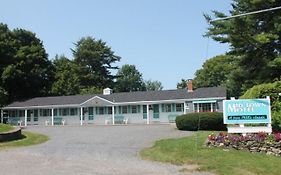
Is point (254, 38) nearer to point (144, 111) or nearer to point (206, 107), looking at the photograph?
point (206, 107)

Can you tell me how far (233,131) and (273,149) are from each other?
2707 millimetres

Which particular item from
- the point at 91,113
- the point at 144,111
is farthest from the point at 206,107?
the point at 91,113

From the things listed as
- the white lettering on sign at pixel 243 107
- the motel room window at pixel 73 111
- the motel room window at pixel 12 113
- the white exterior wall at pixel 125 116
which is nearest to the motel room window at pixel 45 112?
the white exterior wall at pixel 125 116

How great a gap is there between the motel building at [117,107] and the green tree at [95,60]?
3259 cm

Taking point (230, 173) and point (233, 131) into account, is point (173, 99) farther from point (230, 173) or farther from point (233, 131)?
point (230, 173)

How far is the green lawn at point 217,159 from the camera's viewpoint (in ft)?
41.4

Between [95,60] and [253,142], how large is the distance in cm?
7485

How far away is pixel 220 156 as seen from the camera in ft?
49.0

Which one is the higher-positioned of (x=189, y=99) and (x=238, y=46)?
(x=238, y=46)

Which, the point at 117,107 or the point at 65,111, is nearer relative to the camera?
the point at 117,107

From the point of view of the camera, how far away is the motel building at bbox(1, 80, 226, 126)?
4341 centimetres

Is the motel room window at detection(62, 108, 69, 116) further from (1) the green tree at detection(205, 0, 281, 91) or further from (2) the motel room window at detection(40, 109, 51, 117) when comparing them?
(1) the green tree at detection(205, 0, 281, 91)

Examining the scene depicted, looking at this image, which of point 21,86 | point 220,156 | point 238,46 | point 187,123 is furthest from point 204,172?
point 21,86

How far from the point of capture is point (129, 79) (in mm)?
100625
